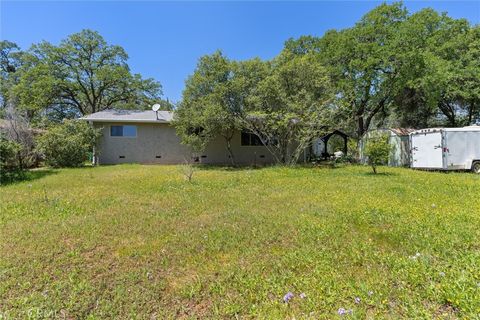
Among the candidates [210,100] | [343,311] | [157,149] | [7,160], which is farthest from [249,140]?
[343,311]

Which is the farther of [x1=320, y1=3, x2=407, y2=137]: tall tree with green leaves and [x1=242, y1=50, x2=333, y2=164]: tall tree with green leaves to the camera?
[x1=320, y1=3, x2=407, y2=137]: tall tree with green leaves

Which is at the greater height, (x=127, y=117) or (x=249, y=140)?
(x=127, y=117)

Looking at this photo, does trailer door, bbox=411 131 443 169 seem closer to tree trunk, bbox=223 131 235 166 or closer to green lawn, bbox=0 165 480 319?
green lawn, bbox=0 165 480 319

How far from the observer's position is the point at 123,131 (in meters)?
15.9

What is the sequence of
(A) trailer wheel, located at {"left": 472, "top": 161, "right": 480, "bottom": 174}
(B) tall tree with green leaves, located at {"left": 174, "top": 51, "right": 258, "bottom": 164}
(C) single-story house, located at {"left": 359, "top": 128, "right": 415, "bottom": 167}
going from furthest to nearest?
(C) single-story house, located at {"left": 359, "top": 128, "right": 415, "bottom": 167} < (B) tall tree with green leaves, located at {"left": 174, "top": 51, "right": 258, "bottom": 164} < (A) trailer wheel, located at {"left": 472, "top": 161, "right": 480, "bottom": 174}

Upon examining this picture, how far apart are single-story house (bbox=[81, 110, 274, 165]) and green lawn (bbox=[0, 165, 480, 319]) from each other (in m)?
9.96

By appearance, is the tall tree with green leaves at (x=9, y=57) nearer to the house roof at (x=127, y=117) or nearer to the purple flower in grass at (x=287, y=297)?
the house roof at (x=127, y=117)

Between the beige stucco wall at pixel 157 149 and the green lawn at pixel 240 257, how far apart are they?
996 centimetres

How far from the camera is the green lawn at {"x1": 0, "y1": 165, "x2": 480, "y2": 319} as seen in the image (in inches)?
92.6

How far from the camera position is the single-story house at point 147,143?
15.7 m

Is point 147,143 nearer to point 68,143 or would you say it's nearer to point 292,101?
point 68,143

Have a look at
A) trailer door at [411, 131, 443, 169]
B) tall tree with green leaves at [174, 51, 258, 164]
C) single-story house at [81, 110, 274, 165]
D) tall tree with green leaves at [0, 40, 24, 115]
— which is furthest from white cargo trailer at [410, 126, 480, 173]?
tall tree with green leaves at [0, 40, 24, 115]

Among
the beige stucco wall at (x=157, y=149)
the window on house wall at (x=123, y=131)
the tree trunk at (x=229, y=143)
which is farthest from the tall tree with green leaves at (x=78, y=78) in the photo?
the tree trunk at (x=229, y=143)

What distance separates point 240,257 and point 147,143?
14412mm
